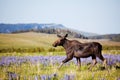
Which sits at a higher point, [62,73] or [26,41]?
[62,73]

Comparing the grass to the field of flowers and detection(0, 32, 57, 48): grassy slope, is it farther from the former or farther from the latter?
detection(0, 32, 57, 48): grassy slope

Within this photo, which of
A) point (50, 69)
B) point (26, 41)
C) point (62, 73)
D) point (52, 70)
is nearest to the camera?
point (62, 73)

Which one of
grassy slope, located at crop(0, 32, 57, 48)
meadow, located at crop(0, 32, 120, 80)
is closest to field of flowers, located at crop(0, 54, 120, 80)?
meadow, located at crop(0, 32, 120, 80)

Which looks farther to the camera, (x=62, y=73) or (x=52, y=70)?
(x=52, y=70)

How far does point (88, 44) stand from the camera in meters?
3.98

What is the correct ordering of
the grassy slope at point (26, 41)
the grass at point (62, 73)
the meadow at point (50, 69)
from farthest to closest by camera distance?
1. the grassy slope at point (26, 41)
2. the grass at point (62, 73)
3. the meadow at point (50, 69)

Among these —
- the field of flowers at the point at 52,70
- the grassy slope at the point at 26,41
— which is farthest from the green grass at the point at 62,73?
the grassy slope at the point at 26,41

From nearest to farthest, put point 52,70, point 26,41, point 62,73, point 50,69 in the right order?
point 62,73 < point 52,70 < point 50,69 < point 26,41

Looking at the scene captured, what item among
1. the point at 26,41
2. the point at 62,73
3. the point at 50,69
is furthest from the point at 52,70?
the point at 26,41

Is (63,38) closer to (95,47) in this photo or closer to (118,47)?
(95,47)

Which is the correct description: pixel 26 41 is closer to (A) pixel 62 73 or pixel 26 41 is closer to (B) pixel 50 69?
(B) pixel 50 69

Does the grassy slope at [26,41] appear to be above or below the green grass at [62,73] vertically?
below

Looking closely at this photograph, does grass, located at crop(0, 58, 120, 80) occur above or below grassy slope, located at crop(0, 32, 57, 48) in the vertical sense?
above

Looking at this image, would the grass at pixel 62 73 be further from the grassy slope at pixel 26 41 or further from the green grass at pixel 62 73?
the grassy slope at pixel 26 41
